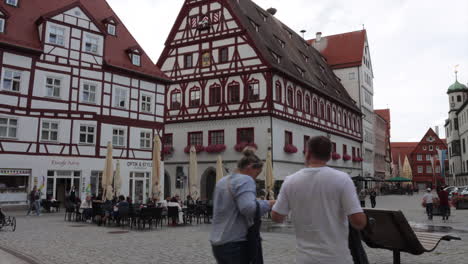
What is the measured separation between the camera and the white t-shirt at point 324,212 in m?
3.25

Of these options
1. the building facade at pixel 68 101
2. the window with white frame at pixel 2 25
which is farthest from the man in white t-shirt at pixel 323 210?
the window with white frame at pixel 2 25

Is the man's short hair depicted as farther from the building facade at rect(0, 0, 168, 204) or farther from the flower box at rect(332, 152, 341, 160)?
the flower box at rect(332, 152, 341, 160)

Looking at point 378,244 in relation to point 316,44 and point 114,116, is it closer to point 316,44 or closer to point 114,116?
point 114,116

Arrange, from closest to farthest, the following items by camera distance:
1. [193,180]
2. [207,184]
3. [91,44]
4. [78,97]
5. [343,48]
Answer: [193,180]
[78,97]
[91,44]
[207,184]
[343,48]

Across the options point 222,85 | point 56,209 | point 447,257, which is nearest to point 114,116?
point 56,209

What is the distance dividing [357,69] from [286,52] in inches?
658

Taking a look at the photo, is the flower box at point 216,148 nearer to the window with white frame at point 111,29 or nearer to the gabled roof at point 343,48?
the window with white frame at point 111,29

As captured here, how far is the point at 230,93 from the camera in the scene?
108 ft

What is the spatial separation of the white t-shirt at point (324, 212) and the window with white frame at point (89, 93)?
25164 millimetres

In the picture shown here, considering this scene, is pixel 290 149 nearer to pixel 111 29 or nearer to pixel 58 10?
pixel 111 29

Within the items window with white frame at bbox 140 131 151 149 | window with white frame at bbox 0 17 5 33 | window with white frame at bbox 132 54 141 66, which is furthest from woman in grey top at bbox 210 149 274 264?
window with white frame at bbox 132 54 141 66

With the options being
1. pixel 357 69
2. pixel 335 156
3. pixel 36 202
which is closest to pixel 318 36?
pixel 357 69

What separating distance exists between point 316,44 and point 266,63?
27.9 metres

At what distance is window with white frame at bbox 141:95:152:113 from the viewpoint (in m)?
29.9
